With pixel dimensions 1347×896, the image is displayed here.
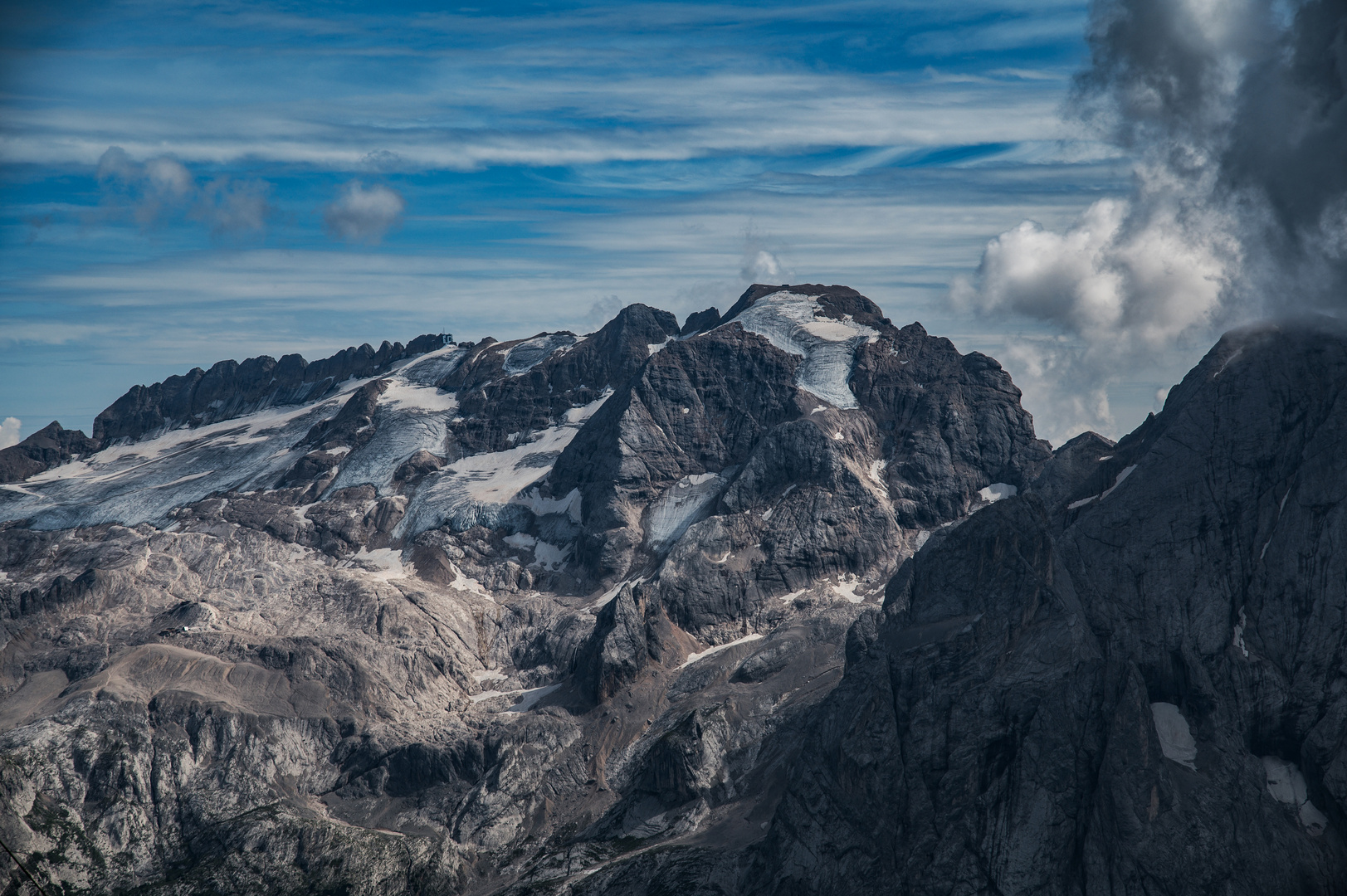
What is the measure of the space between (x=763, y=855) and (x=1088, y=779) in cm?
5411

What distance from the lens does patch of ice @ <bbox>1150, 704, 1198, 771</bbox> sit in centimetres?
17900

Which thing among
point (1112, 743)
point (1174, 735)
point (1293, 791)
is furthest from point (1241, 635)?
point (1112, 743)

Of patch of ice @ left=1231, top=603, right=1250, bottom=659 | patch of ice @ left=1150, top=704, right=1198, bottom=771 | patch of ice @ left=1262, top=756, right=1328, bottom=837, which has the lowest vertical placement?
patch of ice @ left=1262, top=756, right=1328, bottom=837

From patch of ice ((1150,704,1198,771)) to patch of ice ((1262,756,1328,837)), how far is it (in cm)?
1240

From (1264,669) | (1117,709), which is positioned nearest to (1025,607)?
(1117,709)

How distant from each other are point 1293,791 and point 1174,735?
1862 cm

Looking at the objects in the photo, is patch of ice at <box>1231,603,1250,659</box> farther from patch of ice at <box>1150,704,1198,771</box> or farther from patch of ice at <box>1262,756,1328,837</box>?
patch of ice at <box>1262,756,1328,837</box>

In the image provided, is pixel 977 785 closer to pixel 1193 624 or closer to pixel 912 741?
pixel 912 741

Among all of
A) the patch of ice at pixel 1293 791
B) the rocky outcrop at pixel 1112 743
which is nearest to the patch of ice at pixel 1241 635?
the rocky outcrop at pixel 1112 743

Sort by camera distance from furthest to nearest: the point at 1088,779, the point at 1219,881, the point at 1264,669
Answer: the point at 1264,669
the point at 1088,779
the point at 1219,881

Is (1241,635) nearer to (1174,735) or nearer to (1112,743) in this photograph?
(1174,735)

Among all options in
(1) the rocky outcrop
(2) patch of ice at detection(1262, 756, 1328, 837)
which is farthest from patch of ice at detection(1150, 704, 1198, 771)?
(2) patch of ice at detection(1262, 756, 1328, 837)

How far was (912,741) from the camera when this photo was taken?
188 m

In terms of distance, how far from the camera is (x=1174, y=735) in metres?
183
